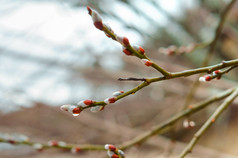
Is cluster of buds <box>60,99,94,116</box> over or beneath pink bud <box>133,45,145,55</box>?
beneath

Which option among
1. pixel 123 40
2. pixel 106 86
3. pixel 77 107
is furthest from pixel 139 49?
pixel 106 86

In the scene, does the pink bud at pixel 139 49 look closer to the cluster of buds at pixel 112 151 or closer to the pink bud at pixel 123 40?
the pink bud at pixel 123 40

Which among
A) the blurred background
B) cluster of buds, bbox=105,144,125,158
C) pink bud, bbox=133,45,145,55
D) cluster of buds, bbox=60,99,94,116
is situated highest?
the blurred background

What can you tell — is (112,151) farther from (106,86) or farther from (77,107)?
(106,86)

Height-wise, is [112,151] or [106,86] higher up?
[106,86]

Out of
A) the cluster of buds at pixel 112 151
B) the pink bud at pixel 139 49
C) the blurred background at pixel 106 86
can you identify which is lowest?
the cluster of buds at pixel 112 151

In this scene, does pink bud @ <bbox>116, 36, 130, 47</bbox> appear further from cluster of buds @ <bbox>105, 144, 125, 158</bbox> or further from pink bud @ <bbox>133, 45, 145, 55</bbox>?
cluster of buds @ <bbox>105, 144, 125, 158</bbox>

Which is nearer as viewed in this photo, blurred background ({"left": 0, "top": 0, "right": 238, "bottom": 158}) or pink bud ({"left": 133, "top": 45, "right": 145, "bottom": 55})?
pink bud ({"left": 133, "top": 45, "right": 145, "bottom": 55})

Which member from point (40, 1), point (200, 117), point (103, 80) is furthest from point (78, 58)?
point (200, 117)

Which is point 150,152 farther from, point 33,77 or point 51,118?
point 33,77

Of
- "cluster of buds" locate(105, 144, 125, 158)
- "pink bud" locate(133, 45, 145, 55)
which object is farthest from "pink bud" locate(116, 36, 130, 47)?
"cluster of buds" locate(105, 144, 125, 158)

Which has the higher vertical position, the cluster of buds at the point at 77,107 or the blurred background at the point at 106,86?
the blurred background at the point at 106,86

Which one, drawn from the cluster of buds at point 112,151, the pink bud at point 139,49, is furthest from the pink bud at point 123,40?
the cluster of buds at point 112,151
